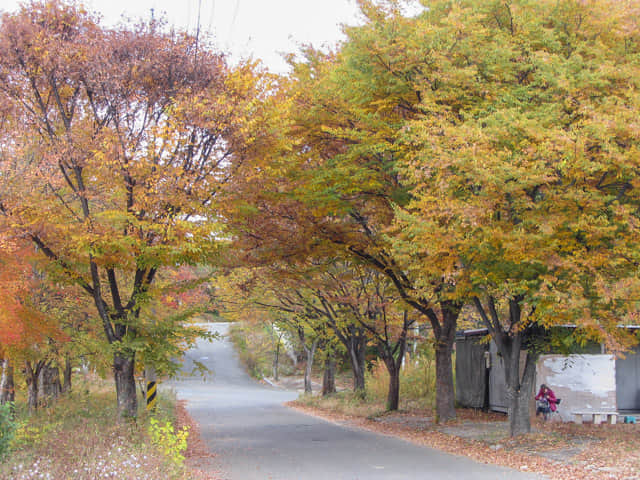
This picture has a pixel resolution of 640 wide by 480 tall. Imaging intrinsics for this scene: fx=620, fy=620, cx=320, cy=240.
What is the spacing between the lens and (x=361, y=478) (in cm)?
1021

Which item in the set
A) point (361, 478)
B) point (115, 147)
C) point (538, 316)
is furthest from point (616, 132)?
point (115, 147)

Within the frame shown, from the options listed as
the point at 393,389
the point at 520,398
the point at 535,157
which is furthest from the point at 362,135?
the point at 393,389

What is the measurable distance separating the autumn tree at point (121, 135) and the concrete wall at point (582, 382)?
37.7 ft

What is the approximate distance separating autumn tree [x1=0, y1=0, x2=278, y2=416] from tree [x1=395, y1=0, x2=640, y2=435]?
13.0ft

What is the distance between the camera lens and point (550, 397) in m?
17.4

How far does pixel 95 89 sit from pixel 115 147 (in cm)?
140

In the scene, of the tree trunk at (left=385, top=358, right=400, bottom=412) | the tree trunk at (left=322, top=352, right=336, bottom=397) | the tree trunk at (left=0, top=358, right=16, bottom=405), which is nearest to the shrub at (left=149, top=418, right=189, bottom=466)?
the tree trunk at (left=0, top=358, right=16, bottom=405)

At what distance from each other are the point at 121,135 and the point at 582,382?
14601 millimetres

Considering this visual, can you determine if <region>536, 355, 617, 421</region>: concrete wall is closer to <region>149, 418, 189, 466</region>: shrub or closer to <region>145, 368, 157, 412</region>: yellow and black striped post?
<region>145, 368, 157, 412</region>: yellow and black striped post

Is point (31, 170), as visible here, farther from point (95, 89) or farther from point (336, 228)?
point (336, 228)

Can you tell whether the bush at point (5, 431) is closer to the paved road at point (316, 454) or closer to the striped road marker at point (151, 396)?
the paved road at point (316, 454)

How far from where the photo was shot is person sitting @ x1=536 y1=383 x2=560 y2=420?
56.9 ft

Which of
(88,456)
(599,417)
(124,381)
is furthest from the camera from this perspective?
(599,417)

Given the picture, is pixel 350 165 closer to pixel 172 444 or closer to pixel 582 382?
pixel 172 444
